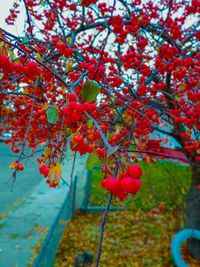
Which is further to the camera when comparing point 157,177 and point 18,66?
point 157,177

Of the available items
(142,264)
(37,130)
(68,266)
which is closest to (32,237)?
(68,266)

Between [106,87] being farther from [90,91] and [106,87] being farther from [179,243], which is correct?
[179,243]

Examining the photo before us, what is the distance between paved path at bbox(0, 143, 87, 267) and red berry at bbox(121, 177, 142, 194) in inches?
78.6

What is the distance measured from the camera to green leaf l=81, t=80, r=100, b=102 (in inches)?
34.7

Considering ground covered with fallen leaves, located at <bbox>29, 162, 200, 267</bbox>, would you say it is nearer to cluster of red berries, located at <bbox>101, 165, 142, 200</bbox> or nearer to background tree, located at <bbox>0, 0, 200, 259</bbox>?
background tree, located at <bbox>0, 0, 200, 259</bbox>

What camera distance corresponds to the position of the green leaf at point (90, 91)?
2.89 ft

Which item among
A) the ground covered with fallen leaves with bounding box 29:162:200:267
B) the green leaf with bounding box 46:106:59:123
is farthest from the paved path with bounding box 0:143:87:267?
the green leaf with bounding box 46:106:59:123

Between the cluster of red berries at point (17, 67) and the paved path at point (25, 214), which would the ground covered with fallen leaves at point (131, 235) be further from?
the cluster of red berries at point (17, 67)

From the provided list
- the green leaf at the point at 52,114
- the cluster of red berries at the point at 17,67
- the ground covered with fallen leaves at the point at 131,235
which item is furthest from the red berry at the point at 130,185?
the ground covered with fallen leaves at the point at 131,235

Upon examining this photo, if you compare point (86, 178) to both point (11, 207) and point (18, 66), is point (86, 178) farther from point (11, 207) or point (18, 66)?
point (18, 66)

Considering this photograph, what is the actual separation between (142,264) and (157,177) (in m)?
4.08

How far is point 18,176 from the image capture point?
743 cm

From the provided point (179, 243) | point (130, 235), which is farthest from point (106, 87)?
point (130, 235)

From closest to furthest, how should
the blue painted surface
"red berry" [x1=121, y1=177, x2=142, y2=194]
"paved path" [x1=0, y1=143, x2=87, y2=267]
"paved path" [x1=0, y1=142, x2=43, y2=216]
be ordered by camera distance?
"red berry" [x1=121, y1=177, x2=142, y2=194], the blue painted surface, "paved path" [x1=0, y1=143, x2=87, y2=267], "paved path" [x1=0, y1=142, x2=43, y2=216]
